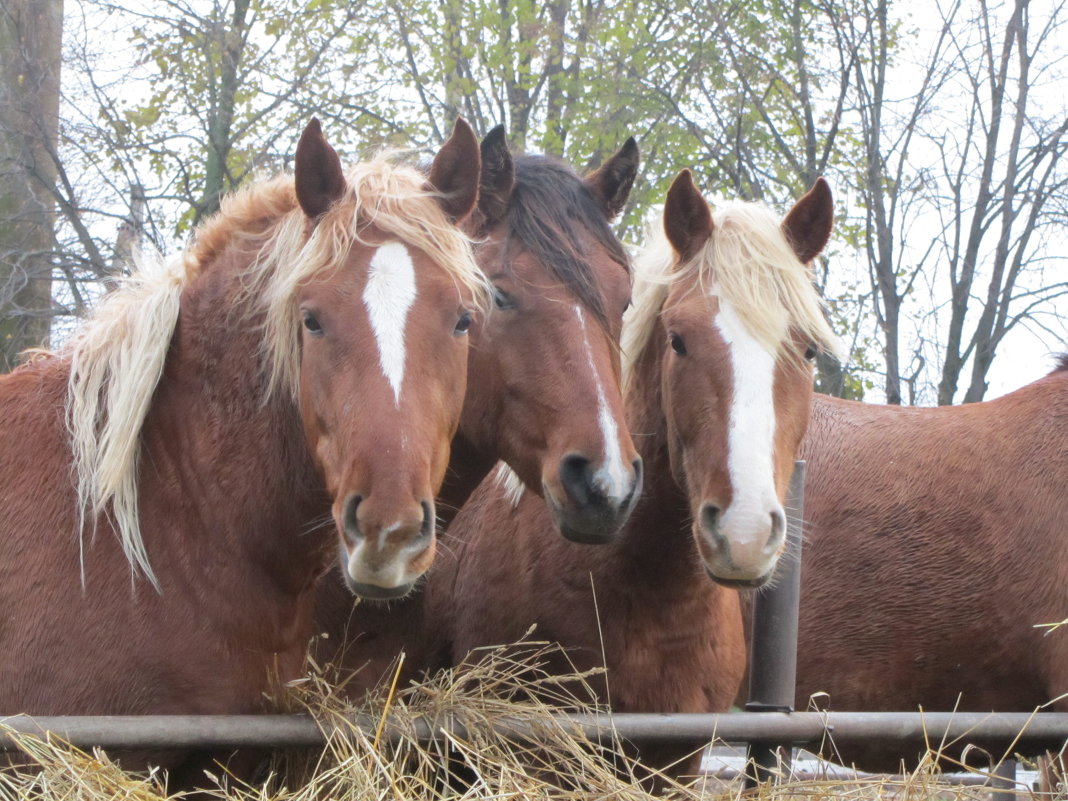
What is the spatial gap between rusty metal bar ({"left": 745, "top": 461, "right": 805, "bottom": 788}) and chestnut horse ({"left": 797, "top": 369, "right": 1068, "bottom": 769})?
2.84 ft

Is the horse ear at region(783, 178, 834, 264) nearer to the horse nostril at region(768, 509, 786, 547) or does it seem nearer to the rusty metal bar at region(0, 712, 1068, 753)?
the horse nostril at region(768, 509, 786, 547)

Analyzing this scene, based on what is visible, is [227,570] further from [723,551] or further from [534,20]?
[534,20]

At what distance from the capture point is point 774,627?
3338 mm

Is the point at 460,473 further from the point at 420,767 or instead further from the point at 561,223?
the point at 420,767

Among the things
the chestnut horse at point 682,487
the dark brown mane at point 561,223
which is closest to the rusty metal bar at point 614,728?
the chestnut horse at point 682,487

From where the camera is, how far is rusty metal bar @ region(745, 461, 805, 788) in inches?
126

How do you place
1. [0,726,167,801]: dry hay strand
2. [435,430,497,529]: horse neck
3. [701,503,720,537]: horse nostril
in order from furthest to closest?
[435,430,497,529]: horse neck < [701,503,720,537]: horse nostril < [0,726,167,801]: dry hay strand

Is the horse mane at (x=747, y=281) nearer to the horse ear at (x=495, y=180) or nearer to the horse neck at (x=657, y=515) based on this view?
the horse neck at (x=657, y=515)

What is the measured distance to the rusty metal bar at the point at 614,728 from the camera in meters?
2.31

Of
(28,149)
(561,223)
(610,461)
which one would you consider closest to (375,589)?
(610,461)

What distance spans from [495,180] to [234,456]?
1.15 m

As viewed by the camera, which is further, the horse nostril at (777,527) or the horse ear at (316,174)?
Result: the horse nostril at (777,527)

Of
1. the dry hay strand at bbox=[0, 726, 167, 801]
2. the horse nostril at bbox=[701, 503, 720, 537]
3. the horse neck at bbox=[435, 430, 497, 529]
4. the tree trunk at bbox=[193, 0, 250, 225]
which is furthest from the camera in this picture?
the tree trunk at bbox=[193, 0, 250, 225]

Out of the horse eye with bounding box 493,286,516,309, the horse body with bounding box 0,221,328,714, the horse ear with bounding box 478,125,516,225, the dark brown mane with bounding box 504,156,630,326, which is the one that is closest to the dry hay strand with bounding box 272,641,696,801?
the horse body with bounding box 0,221,328,714
